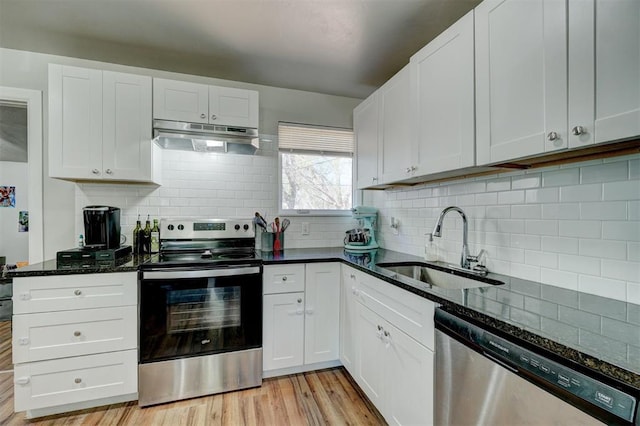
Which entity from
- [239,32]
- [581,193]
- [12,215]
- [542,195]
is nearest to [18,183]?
[12,215]

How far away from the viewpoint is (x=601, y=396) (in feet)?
2.23

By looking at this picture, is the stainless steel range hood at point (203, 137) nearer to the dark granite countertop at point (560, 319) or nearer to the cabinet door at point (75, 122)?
the cabinet door at point (75, 122)

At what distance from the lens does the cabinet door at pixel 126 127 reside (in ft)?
7.00

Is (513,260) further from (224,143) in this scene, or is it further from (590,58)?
(224,143)

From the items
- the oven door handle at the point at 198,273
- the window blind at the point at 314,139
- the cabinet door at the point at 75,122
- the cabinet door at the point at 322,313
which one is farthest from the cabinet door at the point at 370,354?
the cabinet door at the point at 75,122

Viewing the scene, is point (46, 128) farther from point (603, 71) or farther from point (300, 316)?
point (603, 71)

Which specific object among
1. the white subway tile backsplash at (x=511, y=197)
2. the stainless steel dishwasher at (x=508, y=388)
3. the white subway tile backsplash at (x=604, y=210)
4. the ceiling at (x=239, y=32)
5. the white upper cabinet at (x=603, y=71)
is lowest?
the stainless steel dishwasher at (x=508, y=388)

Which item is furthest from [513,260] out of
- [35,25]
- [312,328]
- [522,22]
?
[35,25]

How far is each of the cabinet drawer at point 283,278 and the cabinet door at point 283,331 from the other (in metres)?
0.04

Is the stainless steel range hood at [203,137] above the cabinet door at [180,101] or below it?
below

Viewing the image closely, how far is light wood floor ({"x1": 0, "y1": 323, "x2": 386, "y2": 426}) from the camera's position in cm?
A: 179

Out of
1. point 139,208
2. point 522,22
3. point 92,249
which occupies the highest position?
point 522,22

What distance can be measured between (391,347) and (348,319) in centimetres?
63

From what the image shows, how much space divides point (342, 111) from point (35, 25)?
7.94 feet
